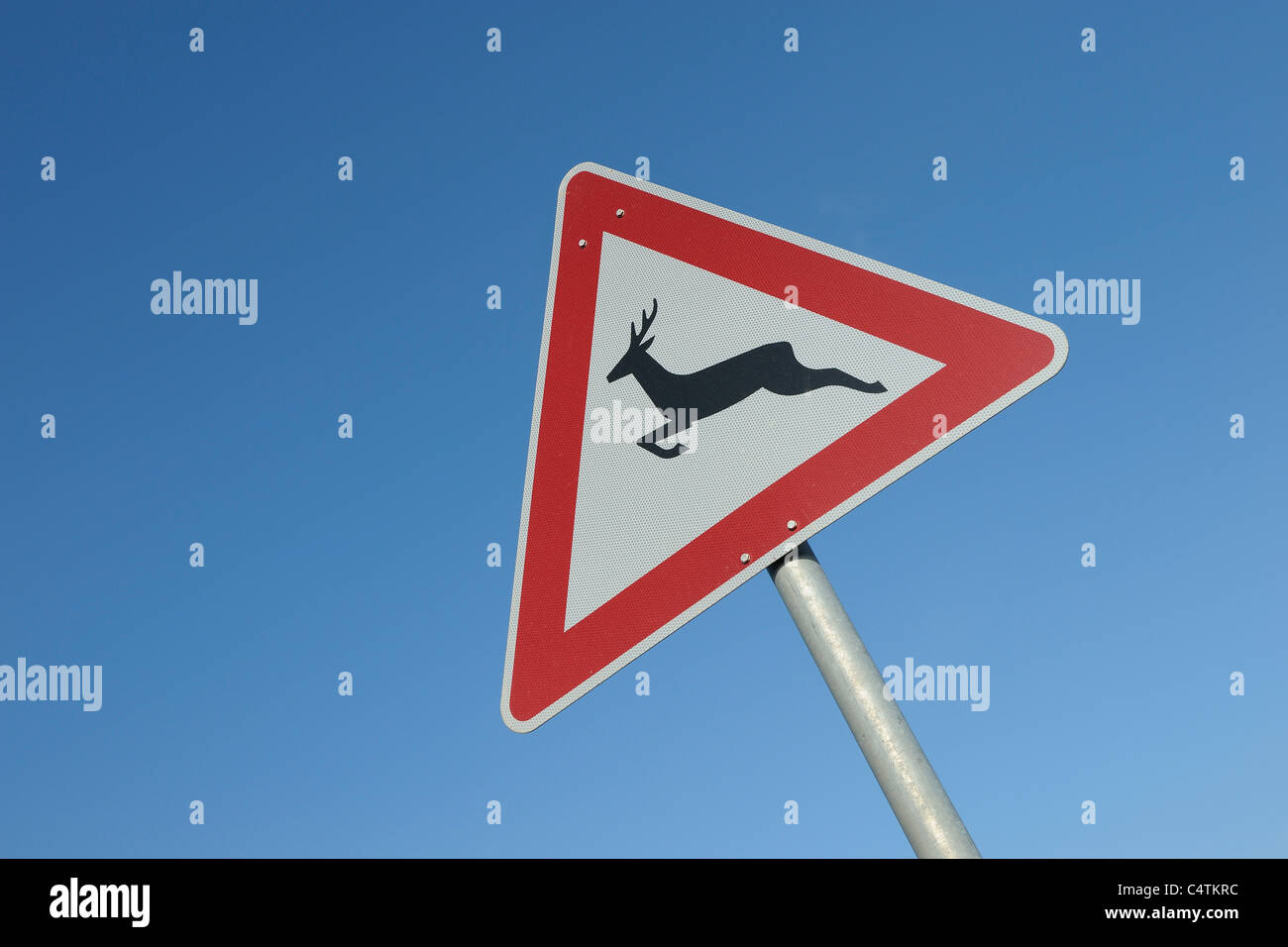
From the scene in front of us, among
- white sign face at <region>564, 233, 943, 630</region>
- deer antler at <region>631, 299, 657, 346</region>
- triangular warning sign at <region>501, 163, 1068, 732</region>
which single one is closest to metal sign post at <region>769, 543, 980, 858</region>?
triangular warning sign at <region>501, 163, 1068, 732</region>

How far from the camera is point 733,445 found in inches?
57.7

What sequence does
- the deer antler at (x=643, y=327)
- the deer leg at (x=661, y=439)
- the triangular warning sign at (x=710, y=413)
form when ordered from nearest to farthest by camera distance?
the triangular warning sign at (x=710, y=413) → the deer leg at (x=661, y=439) → the deer antler at (x=643, y=327)

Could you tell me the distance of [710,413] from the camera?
1.49 m

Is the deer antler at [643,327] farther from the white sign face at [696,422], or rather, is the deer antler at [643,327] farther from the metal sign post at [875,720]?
the metal sign post at [875,720]

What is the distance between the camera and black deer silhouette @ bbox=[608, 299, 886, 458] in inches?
57.0

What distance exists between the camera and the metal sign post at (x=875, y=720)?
44.3 inches

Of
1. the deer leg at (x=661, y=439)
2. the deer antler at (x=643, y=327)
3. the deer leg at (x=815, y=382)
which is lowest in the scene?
the deer leg at (x=661, y=439)

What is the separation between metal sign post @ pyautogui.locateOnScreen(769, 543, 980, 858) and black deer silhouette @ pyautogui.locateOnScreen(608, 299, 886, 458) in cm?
28

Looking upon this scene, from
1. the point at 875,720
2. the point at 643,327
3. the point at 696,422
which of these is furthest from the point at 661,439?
the point at 875,720

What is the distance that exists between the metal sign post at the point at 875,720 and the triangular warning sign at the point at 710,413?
9cm

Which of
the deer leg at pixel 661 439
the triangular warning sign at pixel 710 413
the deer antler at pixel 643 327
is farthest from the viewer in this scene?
the deer antler at pixel 643 327

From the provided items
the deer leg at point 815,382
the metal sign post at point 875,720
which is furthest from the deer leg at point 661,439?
the metal sign post at point 875,720
